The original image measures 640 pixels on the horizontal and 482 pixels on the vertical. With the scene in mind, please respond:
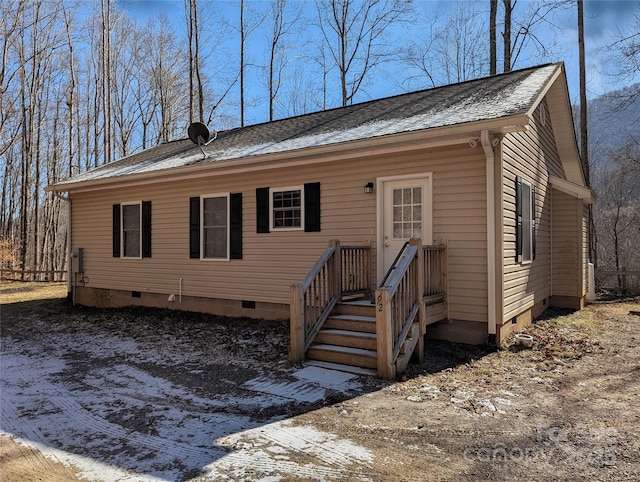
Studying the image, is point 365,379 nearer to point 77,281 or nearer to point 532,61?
point 77,281

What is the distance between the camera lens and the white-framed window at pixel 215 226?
891 centimetres

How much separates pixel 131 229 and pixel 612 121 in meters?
20.0

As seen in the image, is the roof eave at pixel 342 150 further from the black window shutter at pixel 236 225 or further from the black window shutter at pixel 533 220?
the black window shutter at pixel 533 220

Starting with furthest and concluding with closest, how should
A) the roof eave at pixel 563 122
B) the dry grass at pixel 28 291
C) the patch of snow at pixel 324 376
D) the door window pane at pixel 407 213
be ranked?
the dry grass at pixel 28 291 → the roof eave at pixel 563 122 → the door window pane at pixel 407 213 → the patch of snow at pixel 324 376

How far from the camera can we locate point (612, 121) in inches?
765

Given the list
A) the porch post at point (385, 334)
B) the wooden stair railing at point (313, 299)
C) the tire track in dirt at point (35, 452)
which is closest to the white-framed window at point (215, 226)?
the wooden stair railing at point (313, 299)

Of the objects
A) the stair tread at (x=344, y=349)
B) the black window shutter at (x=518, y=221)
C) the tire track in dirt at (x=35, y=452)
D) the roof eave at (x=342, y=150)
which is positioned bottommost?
the tire track in dirt at (x=35, y=452)

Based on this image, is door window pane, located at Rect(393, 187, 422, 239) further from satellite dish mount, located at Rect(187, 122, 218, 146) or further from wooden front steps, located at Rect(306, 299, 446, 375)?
satellite dish mount, located at Rect(187, 122, 218, 146)

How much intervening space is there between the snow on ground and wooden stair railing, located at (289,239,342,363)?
438 mm

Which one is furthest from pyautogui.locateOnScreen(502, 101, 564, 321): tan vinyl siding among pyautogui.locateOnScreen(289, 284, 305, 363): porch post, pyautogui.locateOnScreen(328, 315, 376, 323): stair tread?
pyautogui.locateOnScreen(289, 284, 305, 363): porch post

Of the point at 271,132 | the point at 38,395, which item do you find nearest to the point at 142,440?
the point at 38,395

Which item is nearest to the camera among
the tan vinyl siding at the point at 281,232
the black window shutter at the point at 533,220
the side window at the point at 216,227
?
the tan vinyl siding at the point at 281,232

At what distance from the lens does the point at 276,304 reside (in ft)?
27.0

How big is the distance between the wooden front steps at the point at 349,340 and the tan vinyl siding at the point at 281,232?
53.9 inches
